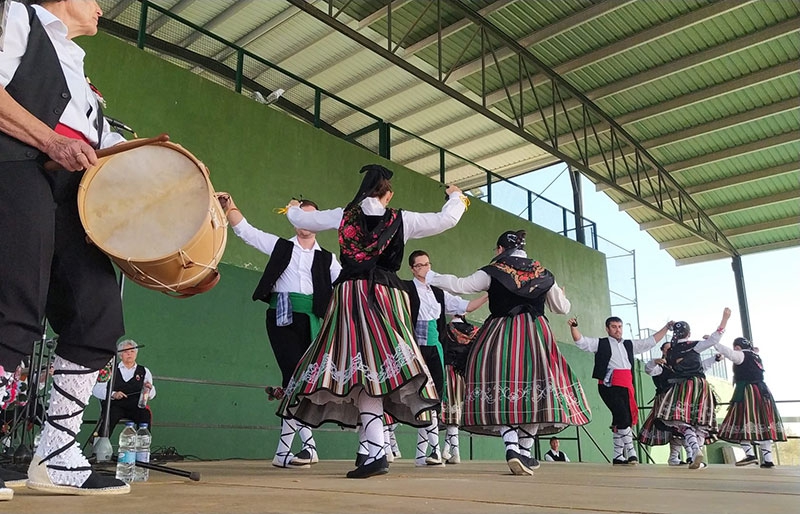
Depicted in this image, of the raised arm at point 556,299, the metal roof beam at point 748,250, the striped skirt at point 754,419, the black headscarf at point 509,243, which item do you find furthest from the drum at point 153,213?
the metal roof beam at point 748,250

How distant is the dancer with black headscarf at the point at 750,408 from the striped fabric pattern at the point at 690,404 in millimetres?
519

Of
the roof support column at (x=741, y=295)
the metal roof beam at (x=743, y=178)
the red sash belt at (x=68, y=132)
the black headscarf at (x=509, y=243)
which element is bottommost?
the red sash belt at (x=68, y=132)

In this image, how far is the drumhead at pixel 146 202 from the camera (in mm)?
1629

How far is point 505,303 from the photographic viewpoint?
3.59m

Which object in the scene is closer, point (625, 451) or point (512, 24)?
point (625, 451)

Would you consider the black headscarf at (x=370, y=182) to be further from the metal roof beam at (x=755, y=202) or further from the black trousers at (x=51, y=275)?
the metal roof beam at (x=755, y=202)

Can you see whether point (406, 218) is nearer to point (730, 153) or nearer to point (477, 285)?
point (477, 285)

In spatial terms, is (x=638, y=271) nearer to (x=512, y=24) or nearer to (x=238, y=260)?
(x=512, y=24)

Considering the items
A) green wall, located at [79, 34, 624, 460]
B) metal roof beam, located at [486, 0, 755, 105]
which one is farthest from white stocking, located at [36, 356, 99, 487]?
metal roof beam, located at [486, 0, 755, 105]

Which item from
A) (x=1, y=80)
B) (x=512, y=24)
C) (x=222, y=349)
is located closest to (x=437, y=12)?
(x=512, y=24)

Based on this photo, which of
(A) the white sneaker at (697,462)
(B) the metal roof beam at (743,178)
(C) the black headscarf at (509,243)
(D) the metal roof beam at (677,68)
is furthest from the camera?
(B) the metal roof beam at (743,178)

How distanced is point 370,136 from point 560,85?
9.74 ft

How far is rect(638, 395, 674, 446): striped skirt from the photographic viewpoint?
615 cm

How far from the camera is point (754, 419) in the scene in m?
6.31
